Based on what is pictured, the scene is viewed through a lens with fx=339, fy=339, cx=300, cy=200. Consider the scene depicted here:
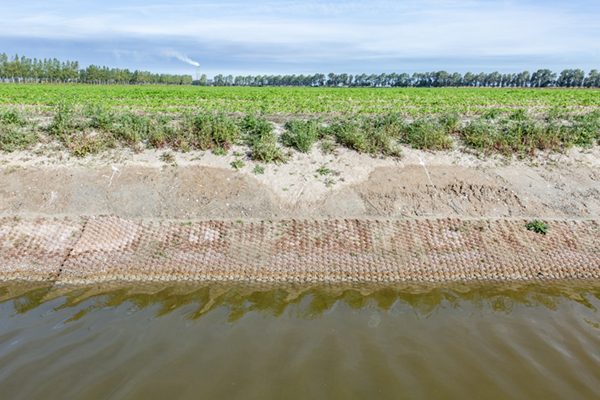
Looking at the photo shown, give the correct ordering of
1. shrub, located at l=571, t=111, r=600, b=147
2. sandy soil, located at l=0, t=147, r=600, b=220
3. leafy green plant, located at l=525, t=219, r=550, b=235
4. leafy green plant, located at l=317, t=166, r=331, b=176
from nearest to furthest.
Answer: leafy green plant, located at l=525, t=219, r=550, b=235 → sandy soil, located at l=0, t=147, r=600, b=220 → leafy green plant, located at l=317, t=166, r=331, b=176 → shrub, located at l=571, t=111, r=600, b=147

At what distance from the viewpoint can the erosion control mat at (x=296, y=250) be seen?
26.6 feet

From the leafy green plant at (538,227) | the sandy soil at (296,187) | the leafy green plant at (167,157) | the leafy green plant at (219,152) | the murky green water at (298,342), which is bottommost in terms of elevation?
the murky green water at (298,342)

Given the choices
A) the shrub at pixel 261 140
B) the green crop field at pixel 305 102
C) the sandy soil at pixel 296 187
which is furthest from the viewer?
the green crop field at pixel 305 102

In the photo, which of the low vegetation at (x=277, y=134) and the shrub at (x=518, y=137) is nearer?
the low vegetation at (x=277, y=134)

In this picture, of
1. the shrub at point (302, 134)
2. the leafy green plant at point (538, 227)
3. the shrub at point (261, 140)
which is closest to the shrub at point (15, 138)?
the shrub at point (261, 140)

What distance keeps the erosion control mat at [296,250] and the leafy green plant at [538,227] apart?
0.14m

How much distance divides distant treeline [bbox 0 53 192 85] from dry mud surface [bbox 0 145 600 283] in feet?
367

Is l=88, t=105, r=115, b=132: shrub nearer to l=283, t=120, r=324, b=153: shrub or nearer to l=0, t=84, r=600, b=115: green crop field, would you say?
l=0, t=84, r=600, b=115: green crop field

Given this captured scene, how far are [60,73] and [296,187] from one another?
403 ft

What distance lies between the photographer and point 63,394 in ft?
14.8

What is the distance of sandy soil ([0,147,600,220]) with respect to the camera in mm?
9977

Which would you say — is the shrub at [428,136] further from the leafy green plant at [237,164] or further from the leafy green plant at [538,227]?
the leafy green plant at [237,164]

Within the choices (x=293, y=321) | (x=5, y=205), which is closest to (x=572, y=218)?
(x=293, y=321)

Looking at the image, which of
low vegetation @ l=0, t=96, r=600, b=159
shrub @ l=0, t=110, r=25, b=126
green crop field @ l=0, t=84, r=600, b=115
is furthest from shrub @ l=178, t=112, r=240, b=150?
shrub @ l=0, t=110, r=25, b=126
